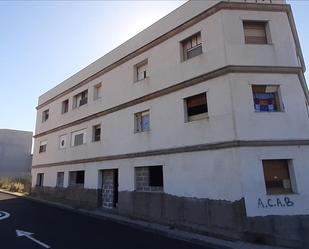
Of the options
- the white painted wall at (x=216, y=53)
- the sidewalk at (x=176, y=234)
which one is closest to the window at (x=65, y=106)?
the white painted wall at (x=216, y=53)

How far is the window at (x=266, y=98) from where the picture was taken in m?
10.6

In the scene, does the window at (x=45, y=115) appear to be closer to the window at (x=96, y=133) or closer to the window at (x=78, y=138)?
the window at (x=78, y=138)

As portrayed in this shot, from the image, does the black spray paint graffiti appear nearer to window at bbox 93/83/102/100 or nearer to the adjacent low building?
window at bbox 93/83/102/100

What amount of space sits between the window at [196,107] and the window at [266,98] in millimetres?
2049

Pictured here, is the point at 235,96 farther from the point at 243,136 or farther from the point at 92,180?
the point at 92,180

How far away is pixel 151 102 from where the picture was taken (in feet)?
45.4

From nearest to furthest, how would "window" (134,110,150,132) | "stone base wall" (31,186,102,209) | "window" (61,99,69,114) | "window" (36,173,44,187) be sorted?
"window" (134,110,150,132), "stone base wall" (31,186,102,209), "window" (61,99,69,114), "window" (36,173,44,187)

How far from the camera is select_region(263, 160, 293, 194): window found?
32.2 feet

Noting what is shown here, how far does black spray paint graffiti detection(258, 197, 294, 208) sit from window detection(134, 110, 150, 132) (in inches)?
264

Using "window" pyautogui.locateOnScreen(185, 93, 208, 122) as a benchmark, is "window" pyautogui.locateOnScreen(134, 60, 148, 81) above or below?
above

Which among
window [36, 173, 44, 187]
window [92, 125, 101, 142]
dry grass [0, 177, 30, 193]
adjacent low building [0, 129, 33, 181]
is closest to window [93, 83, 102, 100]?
window [92, 125, 101, 142]

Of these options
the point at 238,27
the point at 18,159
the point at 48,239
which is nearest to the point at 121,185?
the point at 48,239

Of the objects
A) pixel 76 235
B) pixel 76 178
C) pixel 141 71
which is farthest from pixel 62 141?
pixel 76 235

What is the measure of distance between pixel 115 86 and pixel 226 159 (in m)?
9.06
